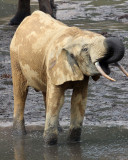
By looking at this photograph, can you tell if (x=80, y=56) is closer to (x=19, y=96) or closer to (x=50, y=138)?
(x=50, y=138)

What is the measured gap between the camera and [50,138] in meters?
7.93

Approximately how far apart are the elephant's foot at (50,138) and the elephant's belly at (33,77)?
0.65m

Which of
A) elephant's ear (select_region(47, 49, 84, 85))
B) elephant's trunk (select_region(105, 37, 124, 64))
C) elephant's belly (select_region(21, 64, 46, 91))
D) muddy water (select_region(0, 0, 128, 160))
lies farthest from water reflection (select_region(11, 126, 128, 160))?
elephant's trunk (select_region(105, 37, 124, 64))

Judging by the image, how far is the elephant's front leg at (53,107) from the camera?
7648 millimetres

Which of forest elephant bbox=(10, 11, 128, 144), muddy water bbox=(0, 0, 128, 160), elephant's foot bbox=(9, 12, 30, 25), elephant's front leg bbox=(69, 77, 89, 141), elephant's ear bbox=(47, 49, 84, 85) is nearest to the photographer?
forest elephant bbox=(10, 11, 128, 144)

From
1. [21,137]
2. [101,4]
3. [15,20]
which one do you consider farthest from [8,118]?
[101,4]

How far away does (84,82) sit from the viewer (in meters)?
7.81

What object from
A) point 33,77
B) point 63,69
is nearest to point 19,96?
point 33,77

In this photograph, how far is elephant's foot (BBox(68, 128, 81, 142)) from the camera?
8.17 metres

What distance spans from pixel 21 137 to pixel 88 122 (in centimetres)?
119

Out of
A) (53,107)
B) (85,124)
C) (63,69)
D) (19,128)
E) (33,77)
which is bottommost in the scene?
(85,124)

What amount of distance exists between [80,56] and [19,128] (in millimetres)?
1868

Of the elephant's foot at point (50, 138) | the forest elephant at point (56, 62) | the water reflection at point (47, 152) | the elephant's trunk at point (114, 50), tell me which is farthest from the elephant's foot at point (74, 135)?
the elephant's trunk at point (114, 50)

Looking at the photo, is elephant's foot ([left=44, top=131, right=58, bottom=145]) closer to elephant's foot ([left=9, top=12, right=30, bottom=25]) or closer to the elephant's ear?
the elephant's ear
